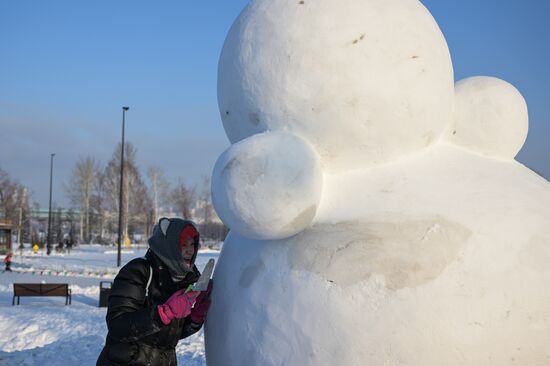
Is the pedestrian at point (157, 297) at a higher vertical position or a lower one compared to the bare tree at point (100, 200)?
lower

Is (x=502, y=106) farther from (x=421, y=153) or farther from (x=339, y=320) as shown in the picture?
(x=339, y=320)

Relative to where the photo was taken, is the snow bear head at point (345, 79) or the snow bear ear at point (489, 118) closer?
the snow bear head at point (345, 79)

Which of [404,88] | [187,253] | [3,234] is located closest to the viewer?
[404,88]

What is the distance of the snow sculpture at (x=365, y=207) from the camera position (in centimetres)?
238

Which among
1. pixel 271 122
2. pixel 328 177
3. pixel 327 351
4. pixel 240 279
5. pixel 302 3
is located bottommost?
A: pixel 327 351

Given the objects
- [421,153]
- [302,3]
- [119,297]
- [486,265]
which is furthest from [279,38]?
[119,297]

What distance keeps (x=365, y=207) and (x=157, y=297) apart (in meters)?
1.45

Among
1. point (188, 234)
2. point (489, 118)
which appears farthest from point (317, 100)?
point (188, 234)

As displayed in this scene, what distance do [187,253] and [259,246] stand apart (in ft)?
2.33

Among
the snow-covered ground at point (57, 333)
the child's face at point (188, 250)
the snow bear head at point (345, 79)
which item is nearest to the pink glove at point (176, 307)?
the child's face at point (188, 250)

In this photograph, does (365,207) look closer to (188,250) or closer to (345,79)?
(345,79)

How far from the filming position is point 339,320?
8.04ft

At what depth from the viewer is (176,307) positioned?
9.87 ft

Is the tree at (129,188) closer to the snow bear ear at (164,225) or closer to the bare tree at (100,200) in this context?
the bare tree at (100,200)
